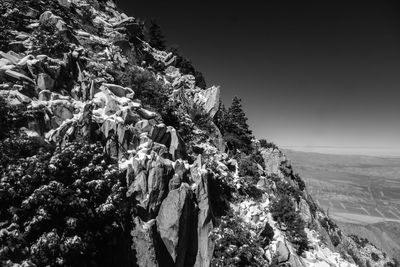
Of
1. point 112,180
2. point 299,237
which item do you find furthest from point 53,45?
point 299,237

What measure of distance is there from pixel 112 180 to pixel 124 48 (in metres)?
20.9

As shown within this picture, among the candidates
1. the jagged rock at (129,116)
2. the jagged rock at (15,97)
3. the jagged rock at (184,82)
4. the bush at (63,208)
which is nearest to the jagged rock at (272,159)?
the jagged rock at (184,82)

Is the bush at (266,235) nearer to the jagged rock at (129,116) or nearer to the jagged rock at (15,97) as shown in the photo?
the jagged rock at (129,116)

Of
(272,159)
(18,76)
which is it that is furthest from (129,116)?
(272,159)

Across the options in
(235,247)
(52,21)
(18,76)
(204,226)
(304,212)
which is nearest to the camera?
(18,76)

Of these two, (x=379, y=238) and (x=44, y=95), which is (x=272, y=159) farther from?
(x=379, y=238)

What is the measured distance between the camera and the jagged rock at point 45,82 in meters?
17.0

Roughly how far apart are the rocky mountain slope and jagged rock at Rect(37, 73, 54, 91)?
3.2 inches

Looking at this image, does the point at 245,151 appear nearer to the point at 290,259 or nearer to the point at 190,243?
the point at 290,259

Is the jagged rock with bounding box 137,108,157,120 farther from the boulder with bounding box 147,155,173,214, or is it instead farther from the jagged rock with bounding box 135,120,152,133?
the boulder with bounding box 147,155,173,214

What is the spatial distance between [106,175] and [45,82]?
9123 millimetres

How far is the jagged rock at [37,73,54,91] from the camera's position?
55.8 feet

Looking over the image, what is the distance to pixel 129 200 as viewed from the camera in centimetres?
1573

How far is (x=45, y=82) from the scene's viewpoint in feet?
56.4
